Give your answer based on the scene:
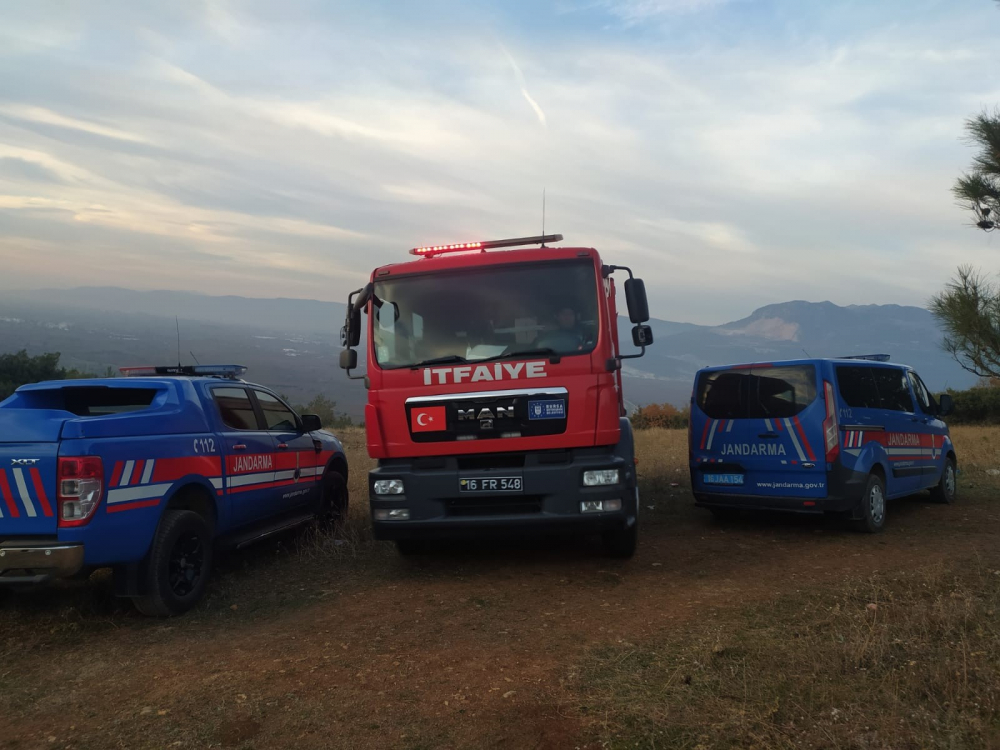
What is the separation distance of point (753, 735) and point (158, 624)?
4.13m

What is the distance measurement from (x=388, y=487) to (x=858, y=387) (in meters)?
5.40

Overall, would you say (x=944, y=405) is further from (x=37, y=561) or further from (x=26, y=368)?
(x=26, y=368)

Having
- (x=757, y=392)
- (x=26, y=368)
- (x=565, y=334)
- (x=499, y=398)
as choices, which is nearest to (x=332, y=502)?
(x=499, y=398)

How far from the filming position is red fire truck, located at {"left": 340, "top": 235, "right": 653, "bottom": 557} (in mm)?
6102

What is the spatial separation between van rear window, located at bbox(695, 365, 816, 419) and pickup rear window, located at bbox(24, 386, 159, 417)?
5845mm

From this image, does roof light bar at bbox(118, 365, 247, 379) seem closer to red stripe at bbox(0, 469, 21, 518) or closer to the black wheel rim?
the black wheel rim

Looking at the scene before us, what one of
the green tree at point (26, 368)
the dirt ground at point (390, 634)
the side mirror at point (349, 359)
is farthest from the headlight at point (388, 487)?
the green tree at point (26, 368)

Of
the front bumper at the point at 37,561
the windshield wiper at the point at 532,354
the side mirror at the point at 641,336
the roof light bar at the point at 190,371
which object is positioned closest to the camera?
the front bumper at the point at 37,561

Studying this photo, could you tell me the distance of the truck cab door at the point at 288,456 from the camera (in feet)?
24.0

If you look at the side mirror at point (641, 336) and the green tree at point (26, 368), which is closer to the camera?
the side mirror at point (641, 336)

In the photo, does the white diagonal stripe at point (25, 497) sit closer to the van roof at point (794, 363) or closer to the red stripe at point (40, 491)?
the red stripe at point (40, 491)

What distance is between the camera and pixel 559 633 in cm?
489

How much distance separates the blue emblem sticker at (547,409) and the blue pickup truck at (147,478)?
2.62 metres

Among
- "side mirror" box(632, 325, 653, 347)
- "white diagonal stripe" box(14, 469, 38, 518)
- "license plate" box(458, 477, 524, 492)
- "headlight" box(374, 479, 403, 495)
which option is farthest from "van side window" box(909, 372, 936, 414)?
"white diagonal stripe" box(14, 469, 38, 518)
